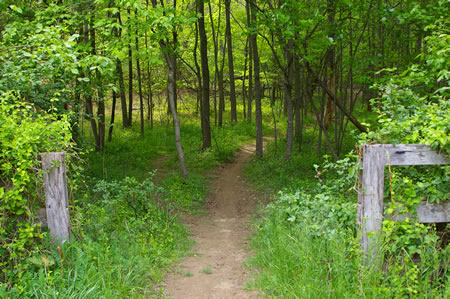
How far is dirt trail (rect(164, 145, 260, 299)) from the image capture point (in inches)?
195

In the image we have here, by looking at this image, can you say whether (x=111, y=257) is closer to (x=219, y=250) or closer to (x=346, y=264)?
(x=219, y=250)

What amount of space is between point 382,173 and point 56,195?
141 inches

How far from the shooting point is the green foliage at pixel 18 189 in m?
3.70

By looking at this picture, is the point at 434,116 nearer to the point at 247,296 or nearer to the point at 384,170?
the point at 384,170

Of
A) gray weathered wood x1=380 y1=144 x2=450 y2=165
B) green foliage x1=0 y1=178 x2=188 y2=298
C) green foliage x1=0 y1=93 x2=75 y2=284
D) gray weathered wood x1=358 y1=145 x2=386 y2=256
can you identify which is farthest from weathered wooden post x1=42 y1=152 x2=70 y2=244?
gray weathered wood x1=380 y1=144 x2=450 y2=165

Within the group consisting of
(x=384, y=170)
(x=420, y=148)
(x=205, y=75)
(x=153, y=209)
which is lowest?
(x=153, y=209)

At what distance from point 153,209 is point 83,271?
3.24m

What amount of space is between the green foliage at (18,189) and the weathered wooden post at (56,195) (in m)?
0.09

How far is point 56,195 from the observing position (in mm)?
4117

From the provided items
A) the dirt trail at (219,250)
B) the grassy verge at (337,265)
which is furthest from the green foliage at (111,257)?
the grassy verge at (337,265)

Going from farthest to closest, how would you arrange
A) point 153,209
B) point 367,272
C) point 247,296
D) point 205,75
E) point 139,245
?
point 205,75 < point 153,209 < point 139,245 < point 247,296 < point 367,272

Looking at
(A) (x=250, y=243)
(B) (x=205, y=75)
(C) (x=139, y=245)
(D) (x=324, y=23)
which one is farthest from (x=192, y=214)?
(B) (x=205, y=75)

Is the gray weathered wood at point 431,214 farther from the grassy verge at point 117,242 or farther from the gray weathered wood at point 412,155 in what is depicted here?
the grassy verge at point 117,242

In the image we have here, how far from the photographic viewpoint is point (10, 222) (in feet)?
12.5
